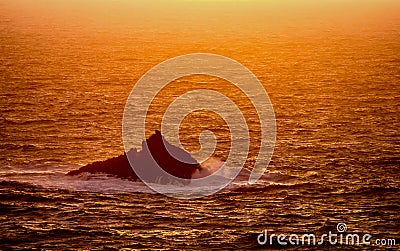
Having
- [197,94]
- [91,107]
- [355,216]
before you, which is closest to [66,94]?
[91,107]

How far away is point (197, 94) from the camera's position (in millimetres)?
121000

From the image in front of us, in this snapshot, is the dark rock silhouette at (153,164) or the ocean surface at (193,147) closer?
the ocean surface at (193,147)

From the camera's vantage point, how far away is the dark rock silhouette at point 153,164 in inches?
2655

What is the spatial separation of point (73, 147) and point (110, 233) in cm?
2624

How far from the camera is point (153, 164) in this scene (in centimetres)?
6788

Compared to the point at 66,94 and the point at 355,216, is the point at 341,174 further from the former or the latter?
the point at 66,94

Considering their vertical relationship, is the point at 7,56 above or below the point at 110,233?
above

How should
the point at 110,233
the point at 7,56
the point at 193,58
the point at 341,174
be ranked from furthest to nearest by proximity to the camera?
1. the point at 193,58
2. the point at 7,56
3. the point at 341,174
4. the point at 110,233

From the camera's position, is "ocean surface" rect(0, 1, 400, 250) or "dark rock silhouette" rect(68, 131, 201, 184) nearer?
"ocean surface" rect(0, 1, 400, 250)

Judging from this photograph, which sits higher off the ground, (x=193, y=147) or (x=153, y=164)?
(x=193, y=147)

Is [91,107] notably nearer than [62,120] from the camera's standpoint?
No

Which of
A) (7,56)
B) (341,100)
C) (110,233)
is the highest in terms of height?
(7,56)

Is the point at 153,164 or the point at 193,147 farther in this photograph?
the point at 193,147

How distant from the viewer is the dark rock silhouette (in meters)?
67.4
